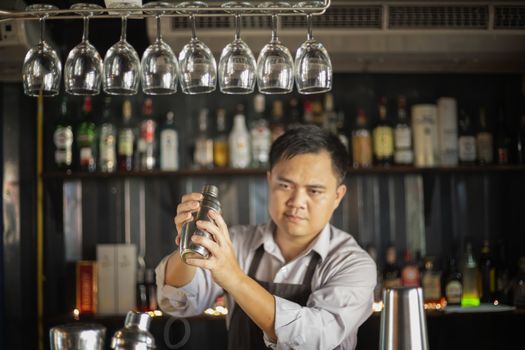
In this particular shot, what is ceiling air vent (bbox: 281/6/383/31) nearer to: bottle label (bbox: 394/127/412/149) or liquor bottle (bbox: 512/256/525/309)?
bottle label (bbox: 394/127/412/149)

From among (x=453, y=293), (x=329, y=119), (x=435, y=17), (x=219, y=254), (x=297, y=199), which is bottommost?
(x=453, y=293)

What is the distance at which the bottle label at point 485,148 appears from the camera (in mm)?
3707

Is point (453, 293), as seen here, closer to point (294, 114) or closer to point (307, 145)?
point (294, 114)

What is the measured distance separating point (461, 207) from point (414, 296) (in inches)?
97.0

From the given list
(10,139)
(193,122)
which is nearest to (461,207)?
(193,122)

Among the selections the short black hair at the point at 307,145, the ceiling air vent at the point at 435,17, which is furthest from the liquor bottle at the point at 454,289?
the short black hair at the point at 307,145

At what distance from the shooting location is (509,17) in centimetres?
345

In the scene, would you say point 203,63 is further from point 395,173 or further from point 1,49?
point 395,173

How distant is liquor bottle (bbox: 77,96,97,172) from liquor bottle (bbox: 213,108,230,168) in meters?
0.57

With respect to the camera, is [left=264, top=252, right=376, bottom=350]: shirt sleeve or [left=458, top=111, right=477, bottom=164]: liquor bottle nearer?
[left=264, top=252, right=376, bottom=350]: shirt sleeve

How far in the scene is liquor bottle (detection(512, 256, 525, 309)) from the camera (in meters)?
3.57

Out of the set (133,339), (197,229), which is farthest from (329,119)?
(133,339)

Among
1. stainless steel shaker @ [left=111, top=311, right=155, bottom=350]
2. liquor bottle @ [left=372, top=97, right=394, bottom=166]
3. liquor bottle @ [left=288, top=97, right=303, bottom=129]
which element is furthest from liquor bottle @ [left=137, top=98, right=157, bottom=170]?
stainless steel shaker @ [left=111, top=311, right=155, bottom=350]

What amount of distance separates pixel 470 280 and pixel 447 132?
0.71 meters
